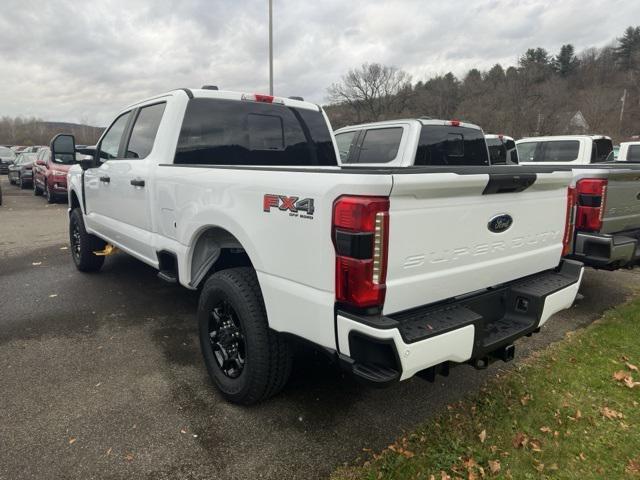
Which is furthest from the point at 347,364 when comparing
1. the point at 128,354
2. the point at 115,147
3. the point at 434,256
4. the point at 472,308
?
the point at 115,147

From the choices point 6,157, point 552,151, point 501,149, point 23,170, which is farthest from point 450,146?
point 6,157

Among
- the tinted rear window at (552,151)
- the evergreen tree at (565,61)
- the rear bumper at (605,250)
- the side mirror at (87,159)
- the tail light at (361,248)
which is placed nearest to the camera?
the tail light at (361,248)

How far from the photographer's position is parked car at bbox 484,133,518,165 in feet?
30.6

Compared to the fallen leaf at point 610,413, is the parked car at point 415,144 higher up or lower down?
higher up

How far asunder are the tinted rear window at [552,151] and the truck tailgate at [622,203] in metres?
3.78

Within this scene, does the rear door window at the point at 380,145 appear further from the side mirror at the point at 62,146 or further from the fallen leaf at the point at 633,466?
the fallen leaf at the point at 633,466

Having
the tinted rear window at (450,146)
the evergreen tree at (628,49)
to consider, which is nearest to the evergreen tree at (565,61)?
the evergreen tree at (628,49)

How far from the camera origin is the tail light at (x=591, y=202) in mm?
→ 4461

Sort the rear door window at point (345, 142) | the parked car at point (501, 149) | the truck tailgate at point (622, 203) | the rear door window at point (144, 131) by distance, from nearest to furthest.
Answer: the rear door window at point (144, 131)
the truck tailgate at point (622, 203)
the rear door window at point (345, 142)
the parked car at point (501, 149)

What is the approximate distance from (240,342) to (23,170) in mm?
21106

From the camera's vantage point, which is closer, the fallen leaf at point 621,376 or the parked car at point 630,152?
the fallen leaf at point 621,376

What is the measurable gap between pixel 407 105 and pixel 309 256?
59558 millimetres

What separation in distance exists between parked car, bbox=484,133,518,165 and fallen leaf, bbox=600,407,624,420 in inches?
278

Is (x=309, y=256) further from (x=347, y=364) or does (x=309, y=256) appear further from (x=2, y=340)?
(x=2, y=340)
